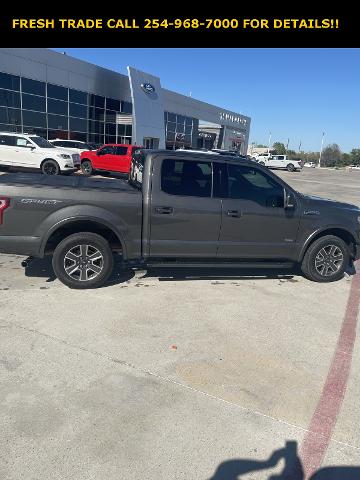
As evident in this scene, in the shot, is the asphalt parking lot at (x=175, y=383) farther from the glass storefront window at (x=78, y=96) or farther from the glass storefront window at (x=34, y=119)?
the glass storefront window at (x=78, y=96)

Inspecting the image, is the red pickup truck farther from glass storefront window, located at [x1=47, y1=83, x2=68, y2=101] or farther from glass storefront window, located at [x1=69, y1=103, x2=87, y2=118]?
glass storefront window, located at [x1=69, y1=103, x2=87, y2=118]

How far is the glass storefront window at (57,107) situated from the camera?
90.1 feet

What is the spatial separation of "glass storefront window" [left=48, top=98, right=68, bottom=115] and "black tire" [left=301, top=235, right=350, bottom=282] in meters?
27.1

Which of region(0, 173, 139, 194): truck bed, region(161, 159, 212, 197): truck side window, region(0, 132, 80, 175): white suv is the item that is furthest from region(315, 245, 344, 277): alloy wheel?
region(0, 132, 80, 175): white suv

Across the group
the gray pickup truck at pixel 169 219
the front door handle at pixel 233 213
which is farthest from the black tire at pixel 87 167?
the front door handle at pixel 233 213

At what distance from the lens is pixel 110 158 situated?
17.8 metres

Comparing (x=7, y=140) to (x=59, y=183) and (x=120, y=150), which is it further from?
(x=59, y=183)

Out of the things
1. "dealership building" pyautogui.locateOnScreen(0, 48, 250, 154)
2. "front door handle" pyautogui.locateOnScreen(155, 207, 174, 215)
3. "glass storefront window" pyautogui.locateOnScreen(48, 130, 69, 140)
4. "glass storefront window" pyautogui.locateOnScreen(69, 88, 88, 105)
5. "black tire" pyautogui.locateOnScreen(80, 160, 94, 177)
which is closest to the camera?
"front door handle" pyautogui.locateOnScreen(155, 207, 174, 215)

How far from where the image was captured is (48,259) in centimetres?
575

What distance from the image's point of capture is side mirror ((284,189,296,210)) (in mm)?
5111

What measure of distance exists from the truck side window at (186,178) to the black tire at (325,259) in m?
1.90
